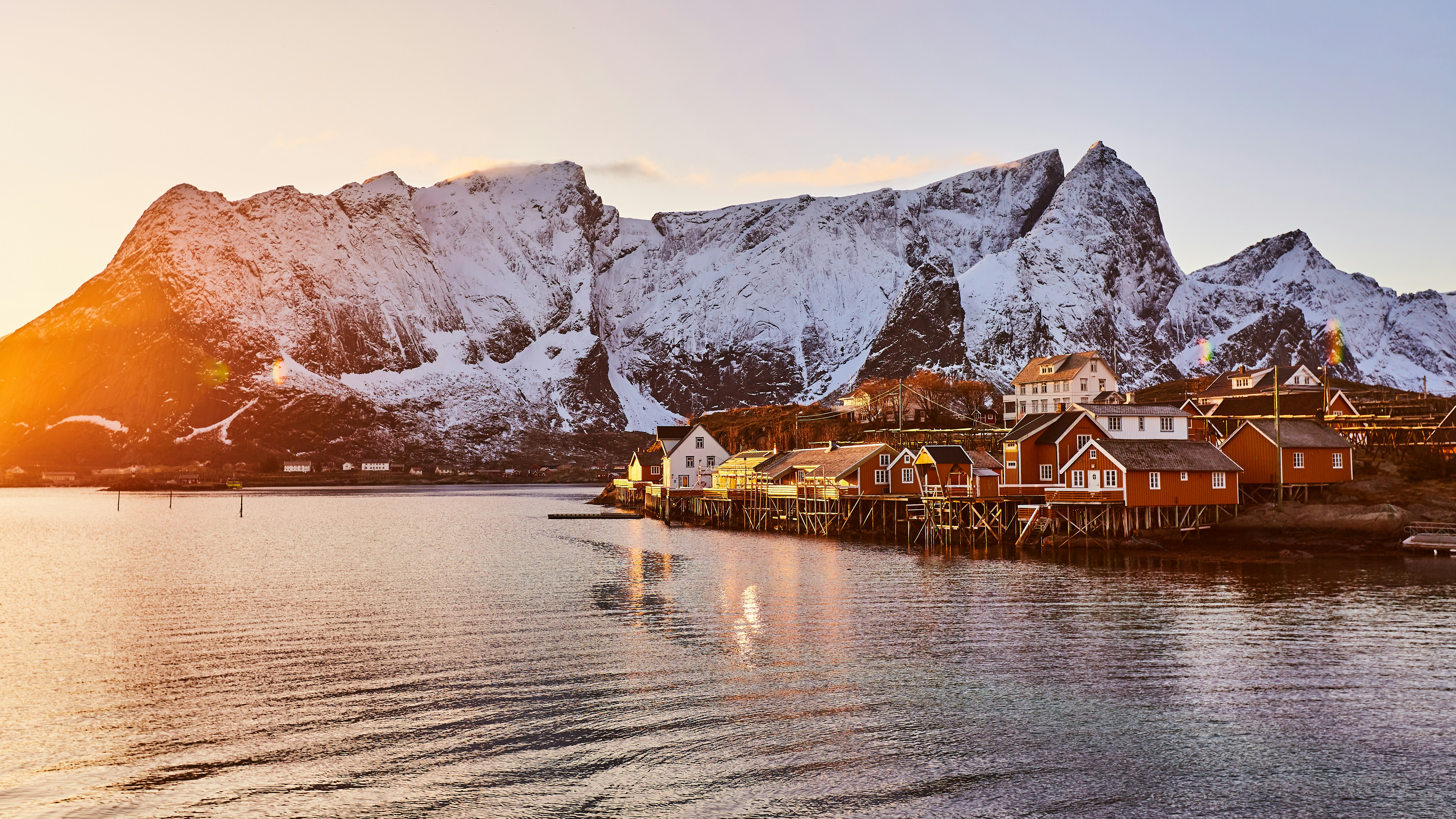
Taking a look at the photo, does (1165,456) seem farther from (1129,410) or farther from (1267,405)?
(1267,405)

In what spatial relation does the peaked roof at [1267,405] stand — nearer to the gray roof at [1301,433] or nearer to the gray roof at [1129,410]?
the gray roof at [1301,433]

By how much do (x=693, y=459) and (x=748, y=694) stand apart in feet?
273

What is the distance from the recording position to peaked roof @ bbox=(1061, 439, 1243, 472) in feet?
198

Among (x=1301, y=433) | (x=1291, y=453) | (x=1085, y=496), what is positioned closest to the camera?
(x=1085, y=496)

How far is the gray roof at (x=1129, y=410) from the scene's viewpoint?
64.3m

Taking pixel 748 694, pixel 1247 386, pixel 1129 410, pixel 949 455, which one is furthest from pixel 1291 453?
pixel 748 694

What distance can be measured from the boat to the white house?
63071 mm

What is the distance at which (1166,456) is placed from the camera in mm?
61594

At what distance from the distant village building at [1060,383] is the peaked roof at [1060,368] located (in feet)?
0.16

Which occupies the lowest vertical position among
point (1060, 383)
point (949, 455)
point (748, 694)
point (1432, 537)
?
point (748, 694)

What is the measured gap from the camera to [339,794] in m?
18.8

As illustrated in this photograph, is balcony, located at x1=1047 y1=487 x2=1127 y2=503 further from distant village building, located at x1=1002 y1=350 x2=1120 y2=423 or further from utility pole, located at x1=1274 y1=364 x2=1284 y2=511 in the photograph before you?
distant village building, located at x1=1002 y1=350 x2=1120 y2=423

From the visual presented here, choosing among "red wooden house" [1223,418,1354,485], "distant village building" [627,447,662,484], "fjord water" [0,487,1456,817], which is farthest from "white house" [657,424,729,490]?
"fjord water" [0,487,1456,817]

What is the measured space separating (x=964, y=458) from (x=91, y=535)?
2864 inches
